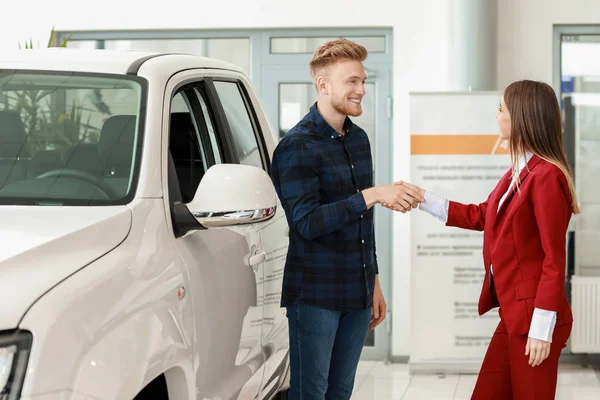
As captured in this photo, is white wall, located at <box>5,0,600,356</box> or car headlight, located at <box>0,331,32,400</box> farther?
white wall, located at <box>5,0,600,356</box>

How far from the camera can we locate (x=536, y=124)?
2635 millimetres

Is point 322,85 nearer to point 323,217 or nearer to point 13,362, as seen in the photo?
point 323,217

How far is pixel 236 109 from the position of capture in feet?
10.3

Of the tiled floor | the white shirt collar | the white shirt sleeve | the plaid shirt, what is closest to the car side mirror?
the plaid shirt

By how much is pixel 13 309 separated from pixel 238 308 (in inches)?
43.1

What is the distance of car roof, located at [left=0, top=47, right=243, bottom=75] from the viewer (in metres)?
2.41

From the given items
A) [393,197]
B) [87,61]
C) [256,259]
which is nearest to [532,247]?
[393,197]

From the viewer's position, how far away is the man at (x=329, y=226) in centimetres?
271

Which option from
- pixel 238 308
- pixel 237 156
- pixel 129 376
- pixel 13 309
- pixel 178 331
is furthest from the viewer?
pixel 237 156

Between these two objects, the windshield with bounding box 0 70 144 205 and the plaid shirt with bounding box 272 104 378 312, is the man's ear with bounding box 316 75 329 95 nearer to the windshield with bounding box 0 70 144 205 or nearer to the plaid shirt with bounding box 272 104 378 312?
the plaid shirt with bounding box 272 104 378 312

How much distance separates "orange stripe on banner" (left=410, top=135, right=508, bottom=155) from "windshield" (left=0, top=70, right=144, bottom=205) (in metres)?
3.54

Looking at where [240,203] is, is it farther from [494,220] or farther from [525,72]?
[525,72]

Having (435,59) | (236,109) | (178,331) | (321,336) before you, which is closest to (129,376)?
(178,331)

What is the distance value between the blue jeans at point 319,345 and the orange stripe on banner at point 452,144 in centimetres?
292
